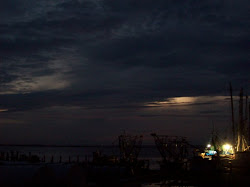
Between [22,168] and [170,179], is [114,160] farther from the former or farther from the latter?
[22,168]

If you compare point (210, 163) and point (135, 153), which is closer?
point (210, 163)

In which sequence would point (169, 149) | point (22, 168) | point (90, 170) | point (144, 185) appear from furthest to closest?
point (169, 149), point (90, 170), point (144, 185), point (22, 168)

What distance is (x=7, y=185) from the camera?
86.8 ft

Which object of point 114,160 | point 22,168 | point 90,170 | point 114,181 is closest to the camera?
point 22,168

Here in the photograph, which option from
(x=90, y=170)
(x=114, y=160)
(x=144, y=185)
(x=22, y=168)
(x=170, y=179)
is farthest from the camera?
(x=114, y=160)

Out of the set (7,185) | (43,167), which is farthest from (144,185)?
(7,185)

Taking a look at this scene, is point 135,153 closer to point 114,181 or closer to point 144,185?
point 144,185

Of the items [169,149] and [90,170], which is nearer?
[90,170]

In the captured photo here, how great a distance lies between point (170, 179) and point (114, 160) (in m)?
16.8

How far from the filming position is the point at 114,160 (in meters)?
51.7

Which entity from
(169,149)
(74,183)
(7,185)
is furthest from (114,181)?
(169,149)

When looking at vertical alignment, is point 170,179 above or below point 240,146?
below

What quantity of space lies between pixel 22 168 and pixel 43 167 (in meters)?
1.66

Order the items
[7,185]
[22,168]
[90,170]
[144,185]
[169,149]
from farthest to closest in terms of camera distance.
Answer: [169,149] → [90,170] → [144,185] → [22,168] → [7,185]
